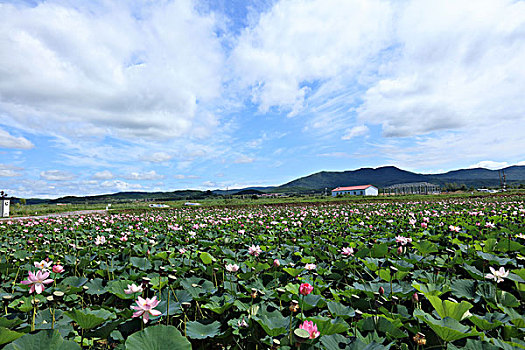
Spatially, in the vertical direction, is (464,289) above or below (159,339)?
below

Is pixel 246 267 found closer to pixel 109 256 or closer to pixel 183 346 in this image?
pixel 183 346

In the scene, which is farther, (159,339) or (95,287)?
(95,287)

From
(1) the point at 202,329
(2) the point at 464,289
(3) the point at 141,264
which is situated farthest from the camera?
(3) the point at 141,264

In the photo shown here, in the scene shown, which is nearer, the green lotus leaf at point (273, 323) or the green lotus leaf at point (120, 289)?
the green lotus leaf at point (273, 323)

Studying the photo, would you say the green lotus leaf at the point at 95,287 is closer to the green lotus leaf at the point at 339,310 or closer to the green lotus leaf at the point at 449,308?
the green lotus leaf at the point at 339,310

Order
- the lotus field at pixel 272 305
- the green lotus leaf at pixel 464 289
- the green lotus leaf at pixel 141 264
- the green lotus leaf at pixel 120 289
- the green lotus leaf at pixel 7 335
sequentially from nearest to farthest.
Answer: the green lotus leaf at pixel 7 335 < the lotus field at pixel 272 305 < the green lotus leaf at pixel 464 289 < the green lotus leaf at pixel 120 289 < the green lotus leaf at pixel 141 264

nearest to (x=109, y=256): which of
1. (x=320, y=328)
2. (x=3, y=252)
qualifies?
(x=3, y=252)

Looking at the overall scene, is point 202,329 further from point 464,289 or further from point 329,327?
point 464,289

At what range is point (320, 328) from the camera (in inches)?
67.6

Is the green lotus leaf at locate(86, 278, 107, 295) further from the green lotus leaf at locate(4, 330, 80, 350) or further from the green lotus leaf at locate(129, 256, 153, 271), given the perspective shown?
the green lotus leaf at locate(4, 330, 80, 350)

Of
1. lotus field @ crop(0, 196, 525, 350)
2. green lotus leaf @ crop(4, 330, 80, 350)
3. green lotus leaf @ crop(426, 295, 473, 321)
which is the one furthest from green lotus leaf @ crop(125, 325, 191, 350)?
green lotus leaf @ crop(426, 295, 473, 321)

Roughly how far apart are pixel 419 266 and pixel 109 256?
4.84 metres

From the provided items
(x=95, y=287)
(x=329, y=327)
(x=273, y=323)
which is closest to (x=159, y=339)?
(x=273, y=323)

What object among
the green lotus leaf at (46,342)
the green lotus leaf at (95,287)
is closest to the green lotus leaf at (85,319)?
the green lotus leaf at (46,342)
